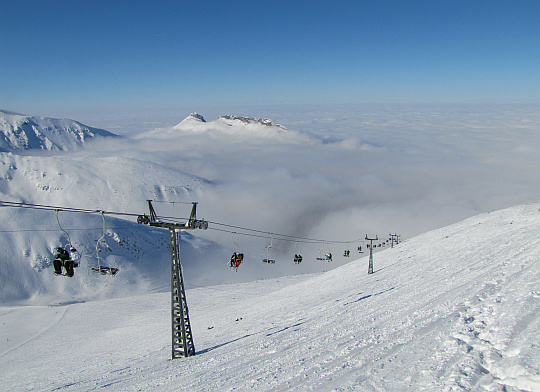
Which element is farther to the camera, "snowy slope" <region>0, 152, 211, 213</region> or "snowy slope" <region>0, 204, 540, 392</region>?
"snowy slope" <region>0, 152, 211, 213</region>

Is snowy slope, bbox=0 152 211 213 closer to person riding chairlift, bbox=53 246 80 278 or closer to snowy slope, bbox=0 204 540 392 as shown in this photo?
snowy slope, bbox=0 204 540 392

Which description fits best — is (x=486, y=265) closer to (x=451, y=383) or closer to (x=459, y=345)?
(x=459, y=345)

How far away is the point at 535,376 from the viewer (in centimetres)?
756

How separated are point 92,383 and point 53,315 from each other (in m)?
35.1

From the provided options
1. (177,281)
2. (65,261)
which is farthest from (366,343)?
(65,261)

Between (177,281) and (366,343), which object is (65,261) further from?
(366,343)

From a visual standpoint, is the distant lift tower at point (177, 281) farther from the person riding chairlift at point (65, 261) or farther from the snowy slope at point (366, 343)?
the person riding chairlift at point (65, 261)

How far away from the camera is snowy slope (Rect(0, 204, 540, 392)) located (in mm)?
9172

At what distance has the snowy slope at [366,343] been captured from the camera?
917 centimetres

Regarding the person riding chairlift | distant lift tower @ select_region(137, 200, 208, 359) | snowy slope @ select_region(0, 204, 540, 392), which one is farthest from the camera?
the person riding chairlift

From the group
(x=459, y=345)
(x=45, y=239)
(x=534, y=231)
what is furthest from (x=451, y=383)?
(x=45, y=239)

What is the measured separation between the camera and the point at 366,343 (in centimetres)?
1225

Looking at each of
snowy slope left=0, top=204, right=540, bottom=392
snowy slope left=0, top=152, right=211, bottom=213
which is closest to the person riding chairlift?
snowy slope left=0, top=204, right=540, bottom=392

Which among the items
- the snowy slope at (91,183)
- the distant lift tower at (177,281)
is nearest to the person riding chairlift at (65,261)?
the distant lift tower at (177,281)
